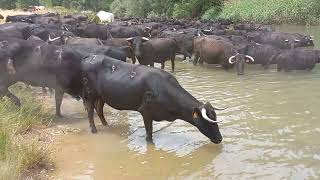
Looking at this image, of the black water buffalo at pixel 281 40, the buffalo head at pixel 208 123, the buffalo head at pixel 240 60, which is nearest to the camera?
the buffalo head at pixel 208 123

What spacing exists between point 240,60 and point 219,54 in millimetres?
1296

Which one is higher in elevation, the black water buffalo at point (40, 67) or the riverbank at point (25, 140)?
the black water buffalo at point (40, 67)

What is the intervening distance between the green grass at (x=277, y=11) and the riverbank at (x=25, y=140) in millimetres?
28994

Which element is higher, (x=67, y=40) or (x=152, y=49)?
(x=67, y=40)

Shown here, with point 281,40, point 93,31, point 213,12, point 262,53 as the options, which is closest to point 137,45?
point 262,53

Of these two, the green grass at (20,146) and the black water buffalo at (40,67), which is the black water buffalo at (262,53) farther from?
the green grass at (20,146)

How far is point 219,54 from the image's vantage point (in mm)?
17625

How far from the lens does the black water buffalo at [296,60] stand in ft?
53.6

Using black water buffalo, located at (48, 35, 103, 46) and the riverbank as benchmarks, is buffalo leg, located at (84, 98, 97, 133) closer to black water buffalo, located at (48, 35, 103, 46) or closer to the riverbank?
the riverbank

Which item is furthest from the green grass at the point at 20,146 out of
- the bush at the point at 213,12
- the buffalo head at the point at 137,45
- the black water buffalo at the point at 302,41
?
the bush at the point at 213,12

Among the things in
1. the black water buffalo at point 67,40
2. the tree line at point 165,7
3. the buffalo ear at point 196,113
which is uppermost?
the black water buffalo at point 67,40

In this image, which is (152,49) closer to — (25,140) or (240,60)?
(240,60)

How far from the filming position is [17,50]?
10.3 m

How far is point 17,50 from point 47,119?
1.61 m
